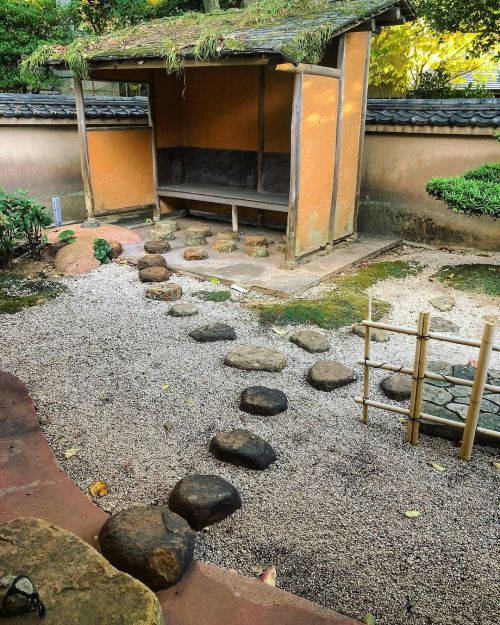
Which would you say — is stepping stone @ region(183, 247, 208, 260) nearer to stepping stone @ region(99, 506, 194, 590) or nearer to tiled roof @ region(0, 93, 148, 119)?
tiled roof @ region(0, 93, 148, 119)

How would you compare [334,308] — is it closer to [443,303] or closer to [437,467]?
[443,303]

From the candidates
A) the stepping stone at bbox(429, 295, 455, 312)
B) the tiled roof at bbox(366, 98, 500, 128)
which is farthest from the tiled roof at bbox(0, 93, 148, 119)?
the stepping stone at bbox(429, 295, 455, 312)

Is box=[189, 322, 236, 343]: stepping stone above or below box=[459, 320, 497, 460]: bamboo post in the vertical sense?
below

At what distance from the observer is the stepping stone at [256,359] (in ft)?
16.1

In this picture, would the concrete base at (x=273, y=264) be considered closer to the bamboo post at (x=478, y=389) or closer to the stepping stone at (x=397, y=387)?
the stepping stone at (x=397, y=387)

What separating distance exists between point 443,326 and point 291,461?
3041mm

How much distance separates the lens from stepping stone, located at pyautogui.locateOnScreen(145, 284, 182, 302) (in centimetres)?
→ 667

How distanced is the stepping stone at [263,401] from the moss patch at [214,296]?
A: 245cm

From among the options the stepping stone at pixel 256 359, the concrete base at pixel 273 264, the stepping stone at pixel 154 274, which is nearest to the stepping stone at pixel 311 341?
the stepping stone at pixel 256 359

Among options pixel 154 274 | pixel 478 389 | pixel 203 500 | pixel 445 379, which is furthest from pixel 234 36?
pixel 203 500

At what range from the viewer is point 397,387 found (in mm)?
4484

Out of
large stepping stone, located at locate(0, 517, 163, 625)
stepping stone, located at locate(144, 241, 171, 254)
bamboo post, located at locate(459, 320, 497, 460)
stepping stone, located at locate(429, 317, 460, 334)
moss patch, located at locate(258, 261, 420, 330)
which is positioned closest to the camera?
large stepping stone, located at locate(0, 517, 163, 625)

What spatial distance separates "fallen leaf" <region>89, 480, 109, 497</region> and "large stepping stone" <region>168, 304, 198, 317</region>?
2.95 metres

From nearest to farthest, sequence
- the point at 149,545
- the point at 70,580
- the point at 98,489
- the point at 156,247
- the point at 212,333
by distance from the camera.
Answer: the point at 70,580 → the point at 149,545 → the point at 98,489 → the point at 212,333 → the point at 156,247
